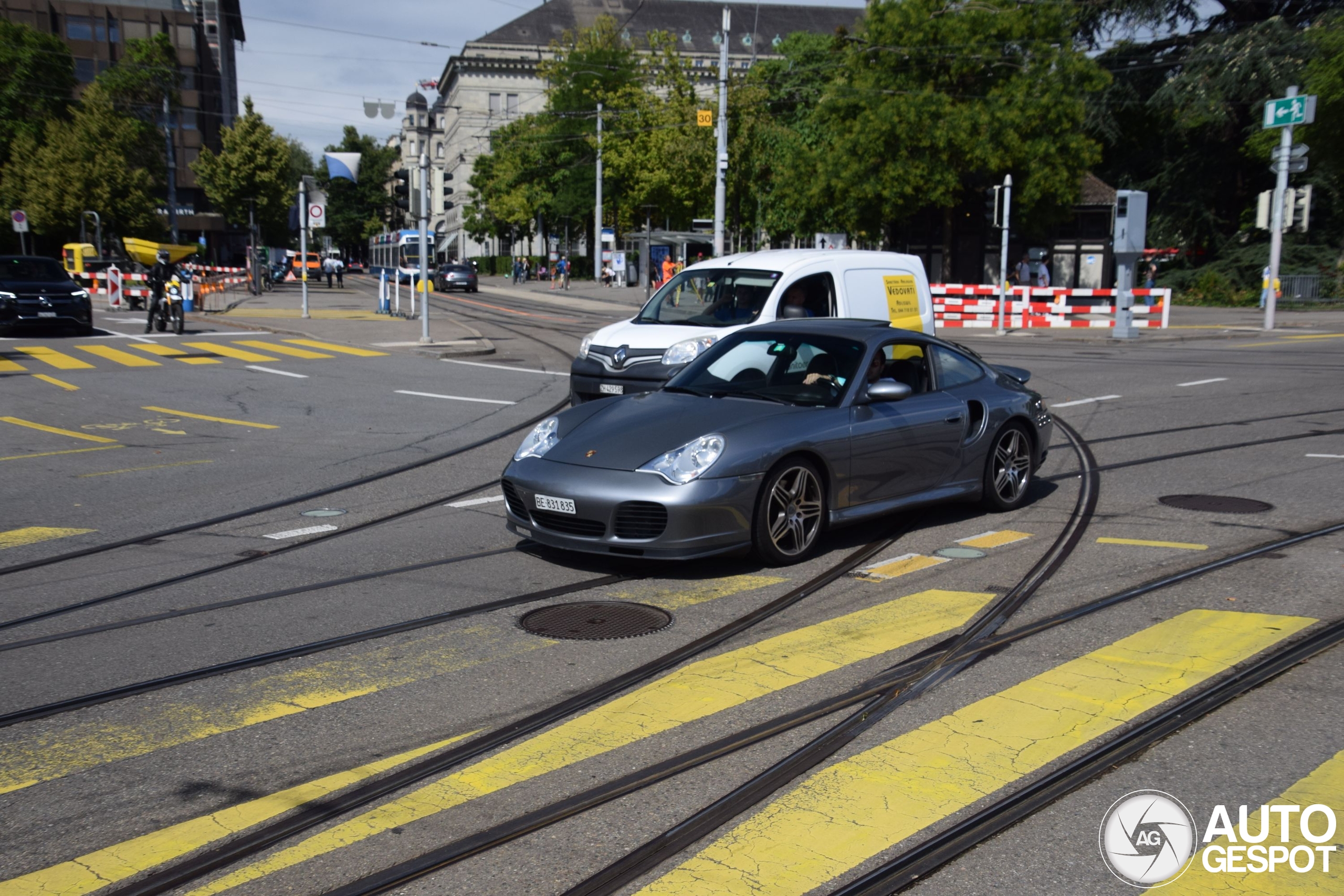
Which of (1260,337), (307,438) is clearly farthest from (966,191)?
(307,438)

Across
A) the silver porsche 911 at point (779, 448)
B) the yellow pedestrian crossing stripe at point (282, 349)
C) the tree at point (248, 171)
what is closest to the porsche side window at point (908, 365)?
the silver porsche 911 at point (779, 448)

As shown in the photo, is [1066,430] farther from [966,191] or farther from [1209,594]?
[966,191]

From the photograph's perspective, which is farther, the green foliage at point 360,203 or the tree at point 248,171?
the green foliage at point 360,203

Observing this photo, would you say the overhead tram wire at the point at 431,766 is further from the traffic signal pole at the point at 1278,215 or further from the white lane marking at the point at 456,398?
the traffic signal pole at the point at 1278,215

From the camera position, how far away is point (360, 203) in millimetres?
143250

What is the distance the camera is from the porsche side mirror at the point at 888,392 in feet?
25.0

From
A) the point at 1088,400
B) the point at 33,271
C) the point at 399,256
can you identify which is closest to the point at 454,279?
the point at 399,256

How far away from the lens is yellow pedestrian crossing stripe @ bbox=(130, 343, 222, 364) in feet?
69.0

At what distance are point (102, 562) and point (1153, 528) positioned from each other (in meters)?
6.93

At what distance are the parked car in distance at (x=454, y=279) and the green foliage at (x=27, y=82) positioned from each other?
20.5 meters

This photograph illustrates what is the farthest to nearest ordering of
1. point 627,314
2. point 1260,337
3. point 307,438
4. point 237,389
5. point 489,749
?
point 627,314 → point 1260,337 → point 237,389 → point 307,438 → point 489,749

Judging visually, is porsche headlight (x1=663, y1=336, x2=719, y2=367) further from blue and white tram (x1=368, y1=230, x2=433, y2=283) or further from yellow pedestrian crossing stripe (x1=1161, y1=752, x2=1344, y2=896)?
blue and white tram (x1=368, y1=230, x2=433, y2=283)

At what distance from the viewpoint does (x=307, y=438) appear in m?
13.0

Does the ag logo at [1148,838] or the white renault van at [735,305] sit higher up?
the white renault van at [735,305]
